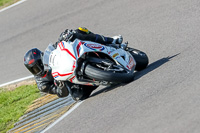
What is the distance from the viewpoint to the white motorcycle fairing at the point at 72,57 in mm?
7512

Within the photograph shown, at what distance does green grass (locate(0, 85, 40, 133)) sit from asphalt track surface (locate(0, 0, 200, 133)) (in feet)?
2.55

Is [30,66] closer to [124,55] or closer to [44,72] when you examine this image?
[44,72]

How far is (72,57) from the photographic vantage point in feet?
24.6

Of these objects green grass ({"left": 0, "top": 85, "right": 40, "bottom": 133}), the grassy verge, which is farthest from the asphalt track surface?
green grass ({"left": 0, "top": 85, "right": 40, "bottom": 133})

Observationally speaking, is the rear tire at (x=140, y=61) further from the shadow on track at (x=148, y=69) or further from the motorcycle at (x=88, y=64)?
the motorcycle at (x=88, y=64)

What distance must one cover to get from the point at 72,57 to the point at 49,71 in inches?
37.0

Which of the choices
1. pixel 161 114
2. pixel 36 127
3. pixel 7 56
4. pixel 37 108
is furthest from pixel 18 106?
pixel 161 114

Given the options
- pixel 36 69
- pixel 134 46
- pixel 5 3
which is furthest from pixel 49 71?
pixel 5 3

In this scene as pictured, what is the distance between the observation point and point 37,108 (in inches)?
365

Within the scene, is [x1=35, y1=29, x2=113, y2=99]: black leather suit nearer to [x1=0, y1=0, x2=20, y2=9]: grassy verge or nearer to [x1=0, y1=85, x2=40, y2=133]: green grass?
[x1=0, y1=85, x2=40, y2=133]: green grass

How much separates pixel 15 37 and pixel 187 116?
346 inches

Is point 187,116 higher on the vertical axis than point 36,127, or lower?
higher

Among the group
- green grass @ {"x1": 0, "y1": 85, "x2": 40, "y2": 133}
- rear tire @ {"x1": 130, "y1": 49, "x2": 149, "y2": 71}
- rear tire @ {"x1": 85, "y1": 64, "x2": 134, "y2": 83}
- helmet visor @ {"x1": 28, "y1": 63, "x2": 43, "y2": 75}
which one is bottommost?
green grass @ {"x1": 0, "y1": 85, "x2": 40, "y2": 133}

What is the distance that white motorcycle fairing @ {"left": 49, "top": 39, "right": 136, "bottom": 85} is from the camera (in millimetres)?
7512
